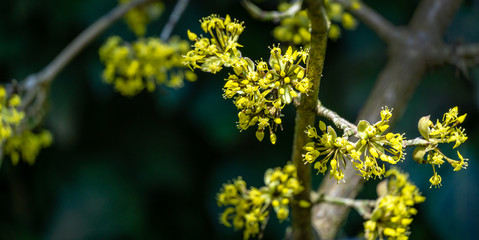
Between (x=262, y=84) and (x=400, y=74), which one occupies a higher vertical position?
(x=262, y=84)

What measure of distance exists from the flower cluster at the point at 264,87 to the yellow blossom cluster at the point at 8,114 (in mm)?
585

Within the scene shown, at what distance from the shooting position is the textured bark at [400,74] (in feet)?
2.73

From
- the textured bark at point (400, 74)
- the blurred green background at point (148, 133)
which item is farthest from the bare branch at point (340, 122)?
the blurred green background at point (148, 133)

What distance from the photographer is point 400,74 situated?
94 cm

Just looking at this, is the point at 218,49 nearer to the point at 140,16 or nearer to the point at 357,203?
the point at 357,203

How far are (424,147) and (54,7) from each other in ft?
5.18

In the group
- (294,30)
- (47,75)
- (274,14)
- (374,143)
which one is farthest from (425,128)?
(47,75)

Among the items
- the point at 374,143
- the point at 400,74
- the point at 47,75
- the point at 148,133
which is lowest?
the point at 148,133

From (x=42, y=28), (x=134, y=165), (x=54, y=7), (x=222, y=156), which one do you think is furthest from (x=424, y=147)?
(x=42, y=28)

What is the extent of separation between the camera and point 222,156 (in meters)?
1.78

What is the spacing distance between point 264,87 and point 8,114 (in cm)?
67

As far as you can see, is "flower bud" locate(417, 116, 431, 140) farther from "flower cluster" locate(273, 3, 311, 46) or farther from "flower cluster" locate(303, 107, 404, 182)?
"flower cluster" locate(273, 3, 311, 46)

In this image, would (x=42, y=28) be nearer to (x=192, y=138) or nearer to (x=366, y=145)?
(x=192, y=138)

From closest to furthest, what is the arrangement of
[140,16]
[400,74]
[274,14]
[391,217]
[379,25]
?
1. [391,217]
2. [274,14]
3. [400,74]
4. [379,25]
5. [140,16]
